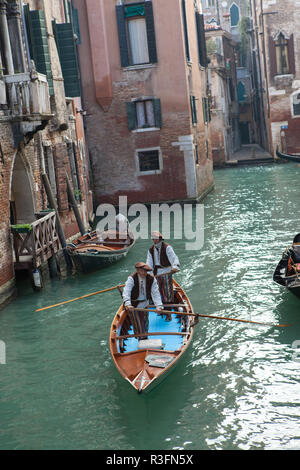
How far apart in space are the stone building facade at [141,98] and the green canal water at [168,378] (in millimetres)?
8250

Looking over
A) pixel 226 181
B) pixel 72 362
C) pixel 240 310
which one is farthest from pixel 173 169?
pixel 72 362

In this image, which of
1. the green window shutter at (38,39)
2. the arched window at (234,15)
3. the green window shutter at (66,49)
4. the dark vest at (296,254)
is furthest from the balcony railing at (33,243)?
the arched window at (234,15)

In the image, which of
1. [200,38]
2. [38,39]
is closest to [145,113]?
[200,38]

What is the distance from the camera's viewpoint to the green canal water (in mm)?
6184

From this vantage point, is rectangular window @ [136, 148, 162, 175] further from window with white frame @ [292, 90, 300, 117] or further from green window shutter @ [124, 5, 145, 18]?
window with white frame @ [292, 90, 300, 117]

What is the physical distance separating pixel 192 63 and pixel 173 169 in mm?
3961

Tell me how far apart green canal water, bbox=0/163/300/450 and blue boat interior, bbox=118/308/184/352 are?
11.0 inches

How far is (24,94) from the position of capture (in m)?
11.1

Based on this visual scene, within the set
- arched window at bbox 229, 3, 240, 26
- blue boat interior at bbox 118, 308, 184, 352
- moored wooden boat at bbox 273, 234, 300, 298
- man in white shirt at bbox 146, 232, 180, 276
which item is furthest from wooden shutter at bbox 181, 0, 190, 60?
arched window at bbox 229, 3, 240, 26

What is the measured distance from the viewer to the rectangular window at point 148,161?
2098 centimetres

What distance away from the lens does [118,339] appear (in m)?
7.78

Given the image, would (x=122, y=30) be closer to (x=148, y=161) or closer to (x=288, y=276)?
(x=148, y=161)

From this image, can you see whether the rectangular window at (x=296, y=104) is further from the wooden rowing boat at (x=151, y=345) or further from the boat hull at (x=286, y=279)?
the wooden rowing boat at (x=151, y=345)
